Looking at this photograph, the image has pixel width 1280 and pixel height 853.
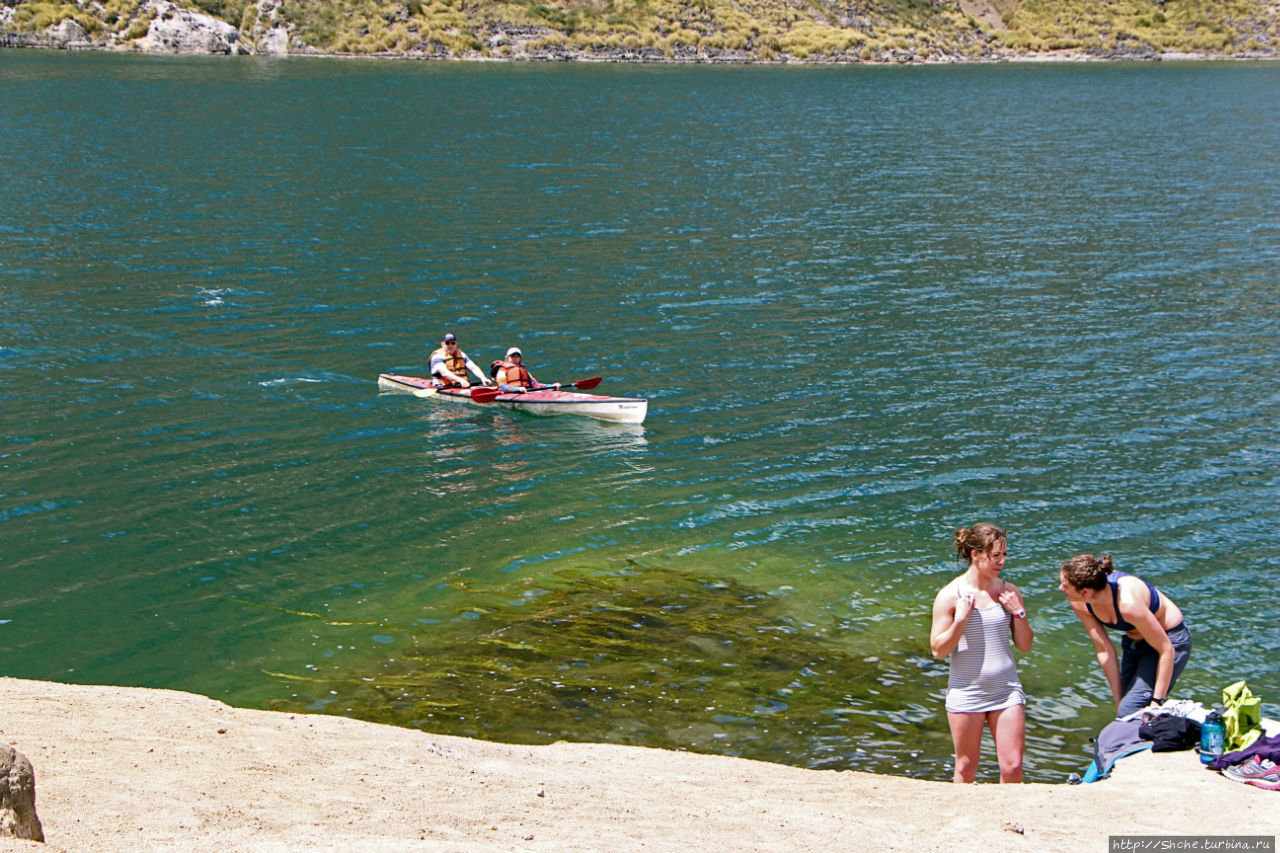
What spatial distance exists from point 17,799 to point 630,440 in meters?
18.0

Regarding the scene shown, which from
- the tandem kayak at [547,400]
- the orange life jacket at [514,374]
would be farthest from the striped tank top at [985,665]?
the orange life jacket at [514,374]

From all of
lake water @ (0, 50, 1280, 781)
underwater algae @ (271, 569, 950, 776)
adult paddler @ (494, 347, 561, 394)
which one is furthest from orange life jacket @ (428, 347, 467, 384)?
underwater algae @ (271, 569, 950, 776)

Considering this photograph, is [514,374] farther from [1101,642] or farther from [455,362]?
[1101,642]

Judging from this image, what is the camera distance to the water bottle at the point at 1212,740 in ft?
34.4

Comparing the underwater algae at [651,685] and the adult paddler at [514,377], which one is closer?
the underwater algae at [651,685]

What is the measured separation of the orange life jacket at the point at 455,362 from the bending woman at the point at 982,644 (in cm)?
1892

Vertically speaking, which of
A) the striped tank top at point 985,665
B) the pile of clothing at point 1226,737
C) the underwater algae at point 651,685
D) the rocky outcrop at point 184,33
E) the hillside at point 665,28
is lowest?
the underwater algae at point 651,685

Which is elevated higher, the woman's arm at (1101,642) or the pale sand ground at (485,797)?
the woman's arm at (1101,642)

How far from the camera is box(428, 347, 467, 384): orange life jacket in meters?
27.7

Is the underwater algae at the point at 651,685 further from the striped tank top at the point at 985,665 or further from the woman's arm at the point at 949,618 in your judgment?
the woman's arm at the point at 949,618

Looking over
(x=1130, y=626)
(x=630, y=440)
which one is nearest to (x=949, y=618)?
(x=1130, y=626)

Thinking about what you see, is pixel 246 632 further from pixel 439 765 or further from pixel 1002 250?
pixel 1002 250

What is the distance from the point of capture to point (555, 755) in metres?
11.7

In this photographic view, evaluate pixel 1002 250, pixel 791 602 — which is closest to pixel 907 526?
pixel 791 602
